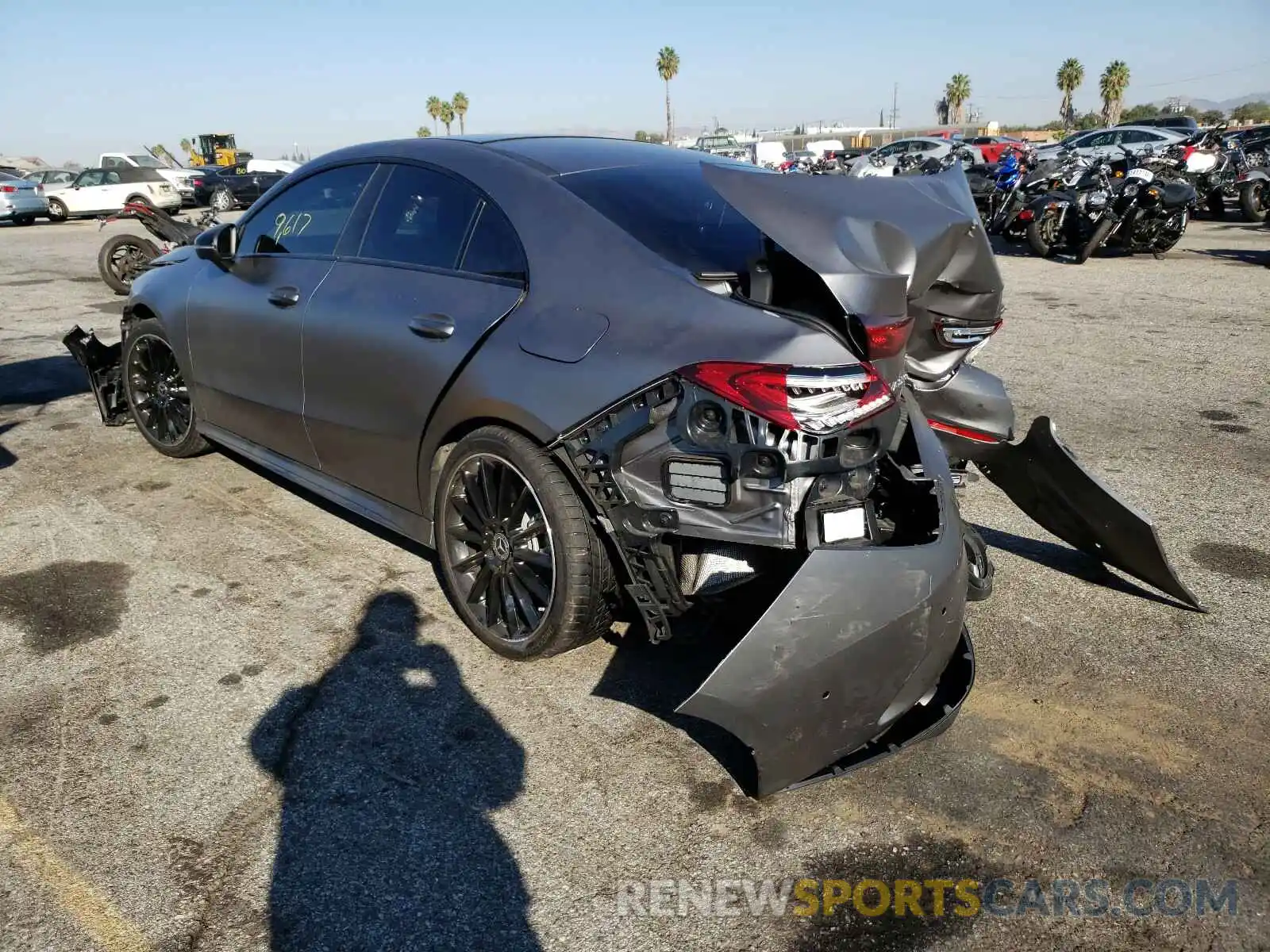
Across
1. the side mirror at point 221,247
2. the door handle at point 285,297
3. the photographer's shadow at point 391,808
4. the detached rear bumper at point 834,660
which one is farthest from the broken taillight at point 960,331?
the side mirror at point 221,247

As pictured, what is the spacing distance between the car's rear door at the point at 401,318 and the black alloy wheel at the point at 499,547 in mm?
281

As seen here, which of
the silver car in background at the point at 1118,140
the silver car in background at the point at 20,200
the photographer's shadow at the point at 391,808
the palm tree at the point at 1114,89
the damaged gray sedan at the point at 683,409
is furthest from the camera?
the palm tree at the point at 1114,89

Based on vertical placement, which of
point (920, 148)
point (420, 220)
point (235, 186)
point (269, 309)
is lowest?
point (269, 309)

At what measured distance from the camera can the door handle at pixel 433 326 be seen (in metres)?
3.29

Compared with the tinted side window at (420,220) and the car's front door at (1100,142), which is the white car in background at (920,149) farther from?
the tinted side window at (420,220)

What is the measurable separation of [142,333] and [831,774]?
4.57 meters

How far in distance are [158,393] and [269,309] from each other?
1680 mm

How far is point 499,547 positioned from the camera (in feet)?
10.8

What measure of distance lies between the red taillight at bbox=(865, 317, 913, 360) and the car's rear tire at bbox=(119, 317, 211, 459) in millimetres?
3832

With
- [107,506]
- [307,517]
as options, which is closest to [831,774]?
[307,517]

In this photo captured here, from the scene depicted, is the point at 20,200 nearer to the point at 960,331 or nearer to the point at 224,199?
the point at 224,199

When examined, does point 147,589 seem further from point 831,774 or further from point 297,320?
point 831,774

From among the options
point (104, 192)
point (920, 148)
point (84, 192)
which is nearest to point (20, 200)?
point (84, 192)

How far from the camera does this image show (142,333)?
529cm
